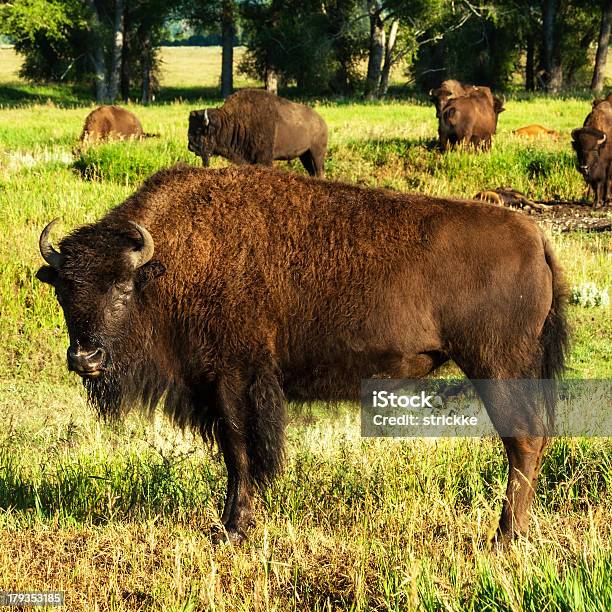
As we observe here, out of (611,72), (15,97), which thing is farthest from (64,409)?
(611,72)

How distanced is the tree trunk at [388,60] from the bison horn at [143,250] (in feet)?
143

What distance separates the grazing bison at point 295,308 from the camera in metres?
5.32

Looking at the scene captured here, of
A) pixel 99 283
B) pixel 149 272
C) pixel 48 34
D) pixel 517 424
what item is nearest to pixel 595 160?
pixel 517 424

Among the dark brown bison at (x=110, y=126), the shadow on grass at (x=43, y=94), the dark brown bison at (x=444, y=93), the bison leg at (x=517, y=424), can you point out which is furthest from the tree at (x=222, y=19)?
the bison leg at (x=517, y=424)

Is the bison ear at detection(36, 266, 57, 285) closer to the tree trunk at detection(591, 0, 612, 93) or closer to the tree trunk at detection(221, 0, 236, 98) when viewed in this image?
the tree trunk at detection(591, 0, 612, 93)

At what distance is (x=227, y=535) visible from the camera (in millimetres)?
5234

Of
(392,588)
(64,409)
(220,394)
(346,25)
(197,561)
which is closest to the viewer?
(392,588)

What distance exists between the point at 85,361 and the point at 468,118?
19.2 m

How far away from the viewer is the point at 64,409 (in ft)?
30.0

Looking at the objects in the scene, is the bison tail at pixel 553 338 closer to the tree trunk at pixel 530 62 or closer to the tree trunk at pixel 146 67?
the tree trunk at pixel 146 67

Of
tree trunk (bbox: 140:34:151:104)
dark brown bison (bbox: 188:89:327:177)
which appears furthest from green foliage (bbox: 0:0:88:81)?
dark brown bison (bbox: 188:89:327:177)

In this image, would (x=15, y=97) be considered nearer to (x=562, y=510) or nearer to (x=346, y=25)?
(x=346, y=25)

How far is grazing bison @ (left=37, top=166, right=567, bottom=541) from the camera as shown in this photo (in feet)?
17.4

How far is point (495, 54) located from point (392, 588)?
5325cm
